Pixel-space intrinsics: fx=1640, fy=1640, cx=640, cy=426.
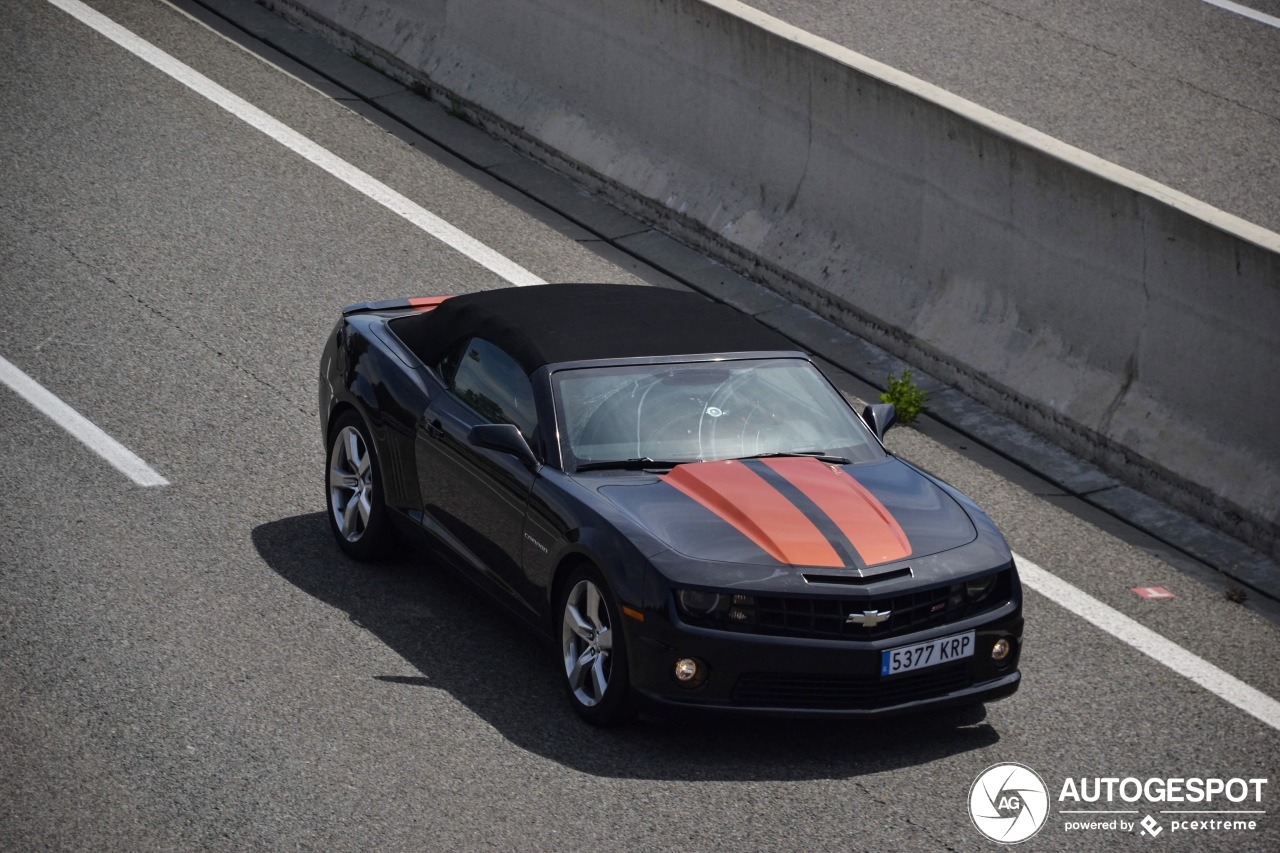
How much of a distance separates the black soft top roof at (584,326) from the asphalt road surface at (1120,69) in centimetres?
603

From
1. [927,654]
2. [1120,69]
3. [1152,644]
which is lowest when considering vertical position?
[1152,644]

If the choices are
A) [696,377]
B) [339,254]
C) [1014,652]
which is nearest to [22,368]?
[339,254]

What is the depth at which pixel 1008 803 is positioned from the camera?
20.4ft

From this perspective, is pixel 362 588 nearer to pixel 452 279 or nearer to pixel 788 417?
pixel 788 417

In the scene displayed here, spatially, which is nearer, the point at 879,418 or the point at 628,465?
the point at 628,465

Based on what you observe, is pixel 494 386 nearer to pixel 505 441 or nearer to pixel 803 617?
pixel 505 441

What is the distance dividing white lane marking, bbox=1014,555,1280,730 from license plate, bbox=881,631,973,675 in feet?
5.17

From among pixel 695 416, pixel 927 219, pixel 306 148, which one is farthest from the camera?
pixel 306 148

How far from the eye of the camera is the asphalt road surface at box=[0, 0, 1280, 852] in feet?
19.4

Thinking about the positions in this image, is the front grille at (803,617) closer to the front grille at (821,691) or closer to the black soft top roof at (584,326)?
the front grille at (821,691)

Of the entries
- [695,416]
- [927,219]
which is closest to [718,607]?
[695,416]

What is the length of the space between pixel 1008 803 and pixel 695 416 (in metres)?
2.17

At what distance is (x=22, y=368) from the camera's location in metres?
9.82

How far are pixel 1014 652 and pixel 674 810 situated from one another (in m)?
1.65
